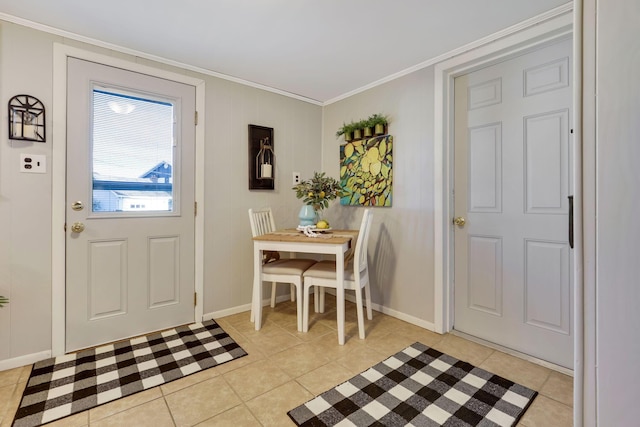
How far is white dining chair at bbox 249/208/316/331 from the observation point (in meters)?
2.43

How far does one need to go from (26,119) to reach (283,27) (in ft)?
5.80

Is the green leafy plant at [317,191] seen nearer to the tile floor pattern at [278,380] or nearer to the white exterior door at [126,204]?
the white exterior door at [126,204]

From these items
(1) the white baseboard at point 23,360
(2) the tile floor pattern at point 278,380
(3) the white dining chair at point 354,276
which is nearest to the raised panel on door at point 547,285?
(2) the tile floor pattern at point 278,380

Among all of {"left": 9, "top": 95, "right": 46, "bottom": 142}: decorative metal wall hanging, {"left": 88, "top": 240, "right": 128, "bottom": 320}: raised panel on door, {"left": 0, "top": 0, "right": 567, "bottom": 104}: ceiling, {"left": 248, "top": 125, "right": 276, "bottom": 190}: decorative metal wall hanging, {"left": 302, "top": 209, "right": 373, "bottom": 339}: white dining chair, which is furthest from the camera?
{"left": 248, "top": 125, "right": 276, "bottom": 190}: decorative metal wall hanging

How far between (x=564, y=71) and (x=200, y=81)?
2694mm

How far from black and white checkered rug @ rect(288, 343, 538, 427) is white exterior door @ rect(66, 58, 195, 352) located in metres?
Result: 1.57

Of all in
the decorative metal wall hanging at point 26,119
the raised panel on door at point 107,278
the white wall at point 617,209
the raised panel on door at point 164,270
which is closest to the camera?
the white wall at point 617,209

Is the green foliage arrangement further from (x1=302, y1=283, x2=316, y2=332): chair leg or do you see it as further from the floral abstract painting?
(x1=302, y1=283, x2=316, y2=332): chair leg

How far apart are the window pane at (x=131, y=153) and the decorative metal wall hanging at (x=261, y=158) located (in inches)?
28.2

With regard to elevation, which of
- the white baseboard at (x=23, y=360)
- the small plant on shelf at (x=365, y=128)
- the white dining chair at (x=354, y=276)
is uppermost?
the small plant on shelf at (x=365, y=128)

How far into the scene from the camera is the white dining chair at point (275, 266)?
95.7 inches

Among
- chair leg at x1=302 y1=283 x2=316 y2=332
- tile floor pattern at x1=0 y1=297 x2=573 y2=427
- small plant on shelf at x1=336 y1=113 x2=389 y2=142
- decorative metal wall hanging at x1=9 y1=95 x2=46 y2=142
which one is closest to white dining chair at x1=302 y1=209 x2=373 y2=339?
chair leg at x1=302 y1=283 x2=316 y2=332

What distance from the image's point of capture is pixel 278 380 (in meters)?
1.78

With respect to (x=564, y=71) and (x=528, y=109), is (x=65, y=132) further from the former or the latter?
(x=564, y=71)
